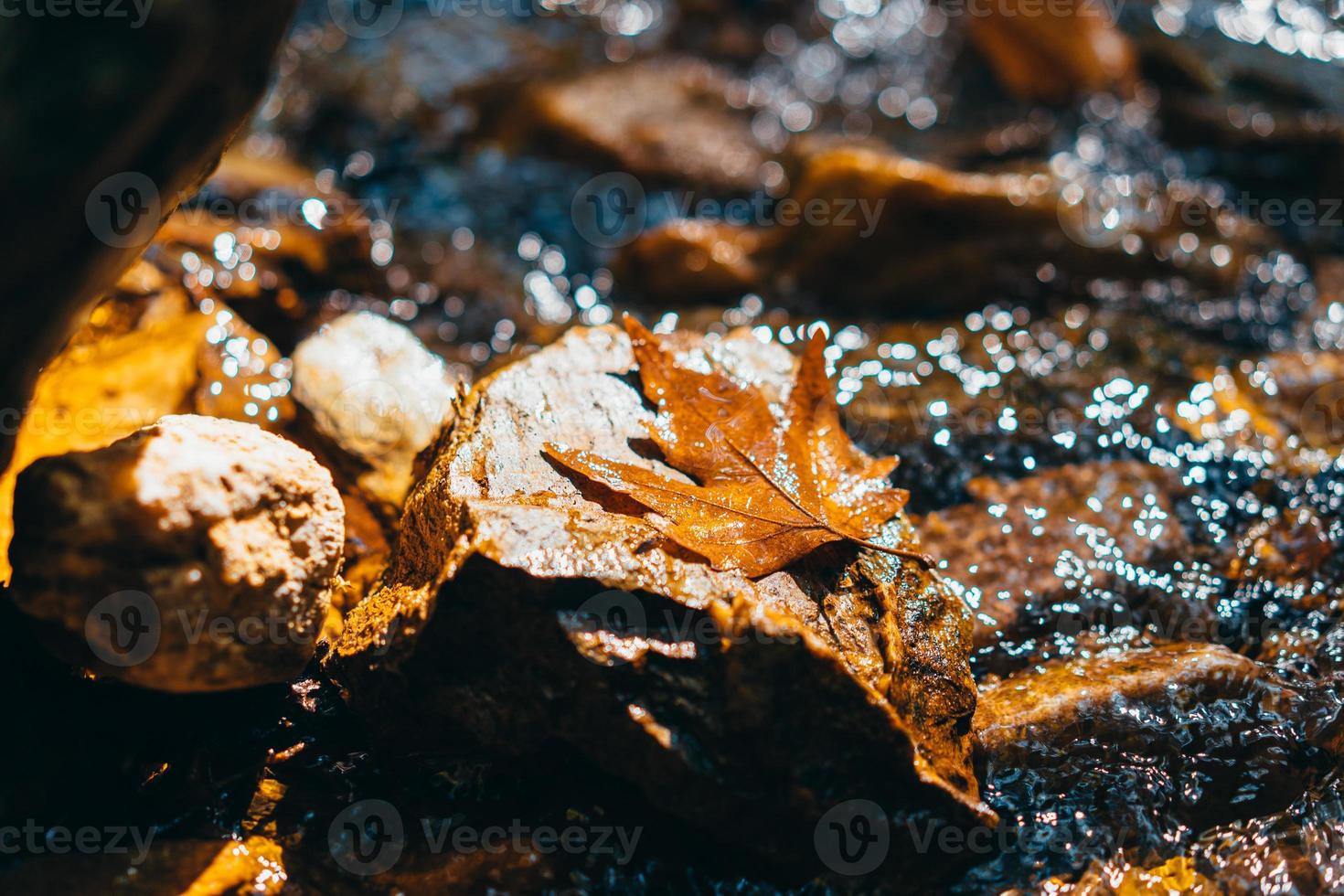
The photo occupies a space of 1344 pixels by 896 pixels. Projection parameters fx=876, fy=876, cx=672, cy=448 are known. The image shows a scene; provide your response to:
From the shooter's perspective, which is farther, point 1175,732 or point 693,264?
point 693,264

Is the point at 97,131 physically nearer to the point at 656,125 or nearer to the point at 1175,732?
the point at 1175,732

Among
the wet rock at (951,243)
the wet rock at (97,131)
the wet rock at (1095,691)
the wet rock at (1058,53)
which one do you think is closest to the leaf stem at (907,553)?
the wet rock at (1095,691)

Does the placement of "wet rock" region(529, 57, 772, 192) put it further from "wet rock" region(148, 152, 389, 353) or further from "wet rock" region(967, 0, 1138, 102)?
"wet rock" region(967, 0, 1138, 102)

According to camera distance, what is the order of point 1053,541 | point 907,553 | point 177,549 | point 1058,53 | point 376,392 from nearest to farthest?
point 177,549, point 907,553, point 1053,541, point 376,392, point 1058,53

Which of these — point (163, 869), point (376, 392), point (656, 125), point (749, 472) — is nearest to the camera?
point (163, 869)

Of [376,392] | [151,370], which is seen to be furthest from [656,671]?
[151,370]

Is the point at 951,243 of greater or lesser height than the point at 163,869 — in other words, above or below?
above
